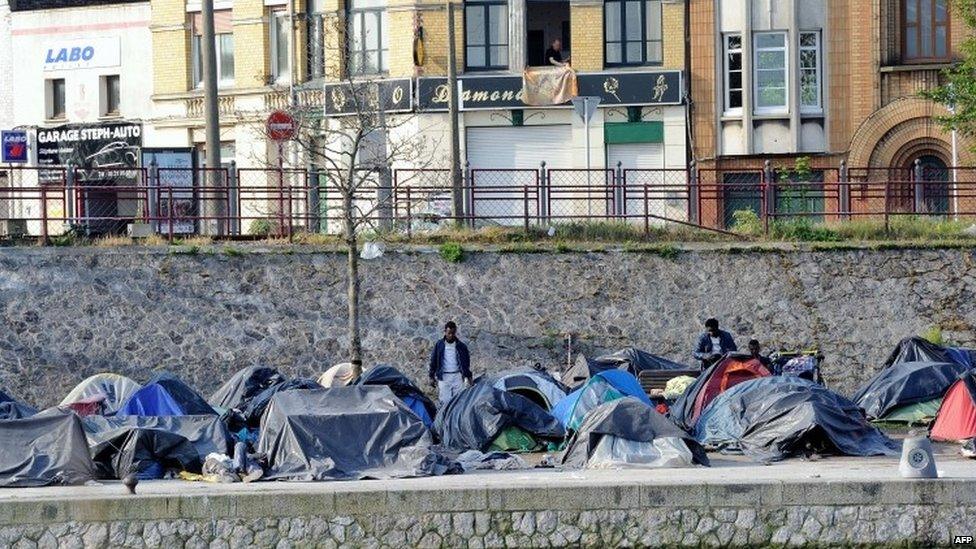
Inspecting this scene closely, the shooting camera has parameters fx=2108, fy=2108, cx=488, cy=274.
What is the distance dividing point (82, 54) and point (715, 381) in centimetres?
2662

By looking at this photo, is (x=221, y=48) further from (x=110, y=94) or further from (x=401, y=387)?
(x=401, y=387)

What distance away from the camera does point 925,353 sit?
30.4 metres

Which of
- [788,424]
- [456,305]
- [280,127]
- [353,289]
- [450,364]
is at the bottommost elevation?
[788,424]

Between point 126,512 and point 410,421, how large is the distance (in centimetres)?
378

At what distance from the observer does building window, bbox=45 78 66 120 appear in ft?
Answer: 167

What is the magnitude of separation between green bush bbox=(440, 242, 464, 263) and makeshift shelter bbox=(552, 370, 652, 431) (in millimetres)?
5305

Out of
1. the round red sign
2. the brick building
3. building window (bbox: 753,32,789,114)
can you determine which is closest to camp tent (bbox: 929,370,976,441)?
the round red sign

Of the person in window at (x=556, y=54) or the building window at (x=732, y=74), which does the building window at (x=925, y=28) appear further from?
the person in window at (x=556, y=54)

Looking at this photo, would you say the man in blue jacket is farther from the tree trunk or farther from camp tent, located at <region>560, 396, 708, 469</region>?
camp tent, located at <region>560, 396, 708, 469</region>

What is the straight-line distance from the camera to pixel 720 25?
40844 mm

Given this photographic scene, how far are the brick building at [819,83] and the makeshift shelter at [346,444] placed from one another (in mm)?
18492

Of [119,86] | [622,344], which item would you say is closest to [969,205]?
[622,344]

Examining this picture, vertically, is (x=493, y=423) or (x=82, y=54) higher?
(x=82, y=54)

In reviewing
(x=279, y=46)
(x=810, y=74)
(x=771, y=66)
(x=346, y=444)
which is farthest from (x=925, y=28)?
(x=346, y=444)
